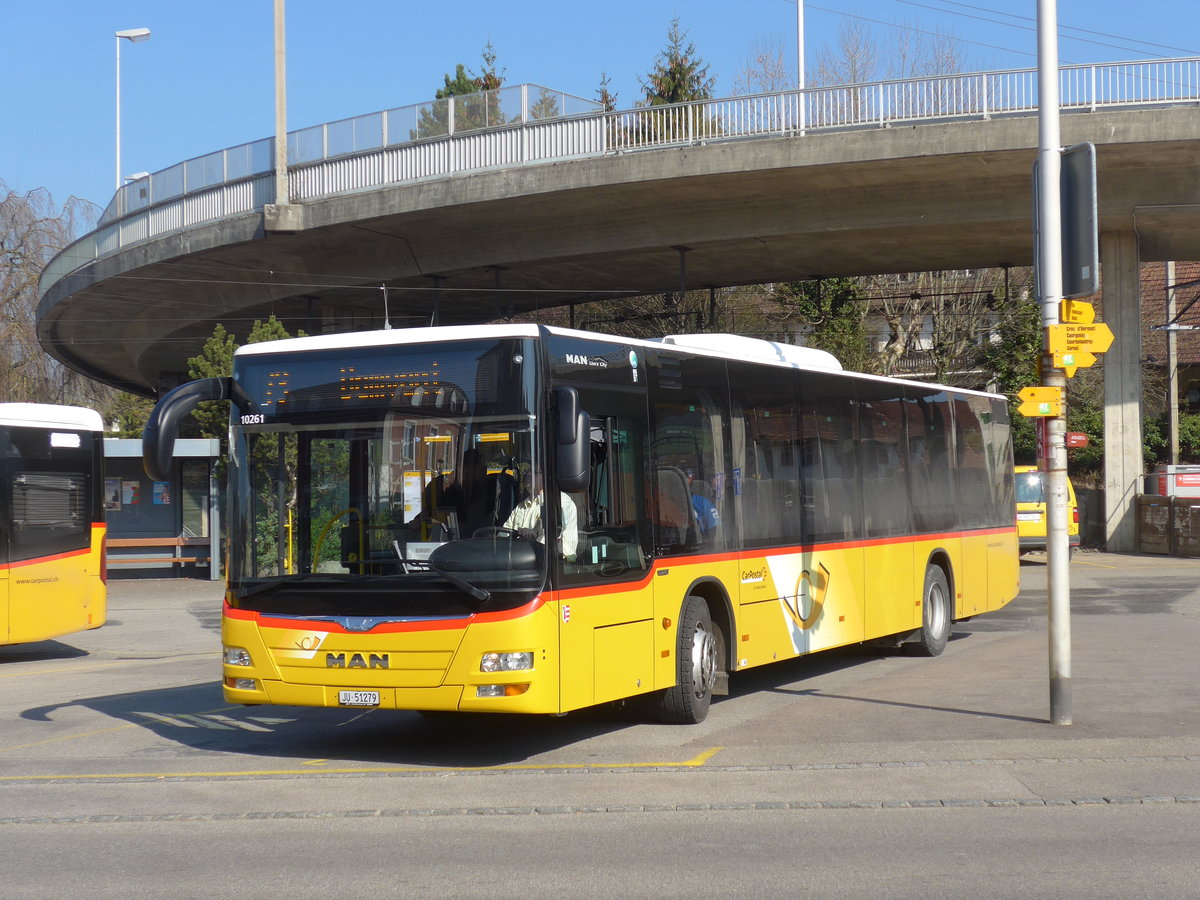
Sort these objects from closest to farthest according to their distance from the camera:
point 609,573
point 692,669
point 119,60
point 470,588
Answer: point 470,588 → point 609,573 → point 692,669 → point 119,60

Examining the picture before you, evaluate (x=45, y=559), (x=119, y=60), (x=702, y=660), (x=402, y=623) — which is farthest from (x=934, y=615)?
(x=119, y=60)

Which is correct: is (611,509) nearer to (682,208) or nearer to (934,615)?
(934,615)

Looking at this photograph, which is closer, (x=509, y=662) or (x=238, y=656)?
(x=509, y=662)

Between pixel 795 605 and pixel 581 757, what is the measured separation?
11.0ft

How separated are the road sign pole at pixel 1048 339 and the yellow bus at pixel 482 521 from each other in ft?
8.03

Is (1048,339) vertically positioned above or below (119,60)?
below

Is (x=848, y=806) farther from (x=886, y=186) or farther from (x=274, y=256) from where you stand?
(x=274, y=256)

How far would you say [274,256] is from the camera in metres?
34.0

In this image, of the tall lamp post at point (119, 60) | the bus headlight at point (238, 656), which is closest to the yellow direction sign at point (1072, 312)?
the bus headlight at point (238, 656)

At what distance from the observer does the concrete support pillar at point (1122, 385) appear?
33156mm

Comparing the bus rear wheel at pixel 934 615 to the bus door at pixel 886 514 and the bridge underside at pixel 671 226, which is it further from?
the bridge underside at pixel 671 226

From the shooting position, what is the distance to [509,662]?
847 centimetres

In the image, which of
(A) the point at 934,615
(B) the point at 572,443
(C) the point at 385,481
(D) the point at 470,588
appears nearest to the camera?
(B) the point at 572,443

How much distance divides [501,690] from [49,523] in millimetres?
10154
